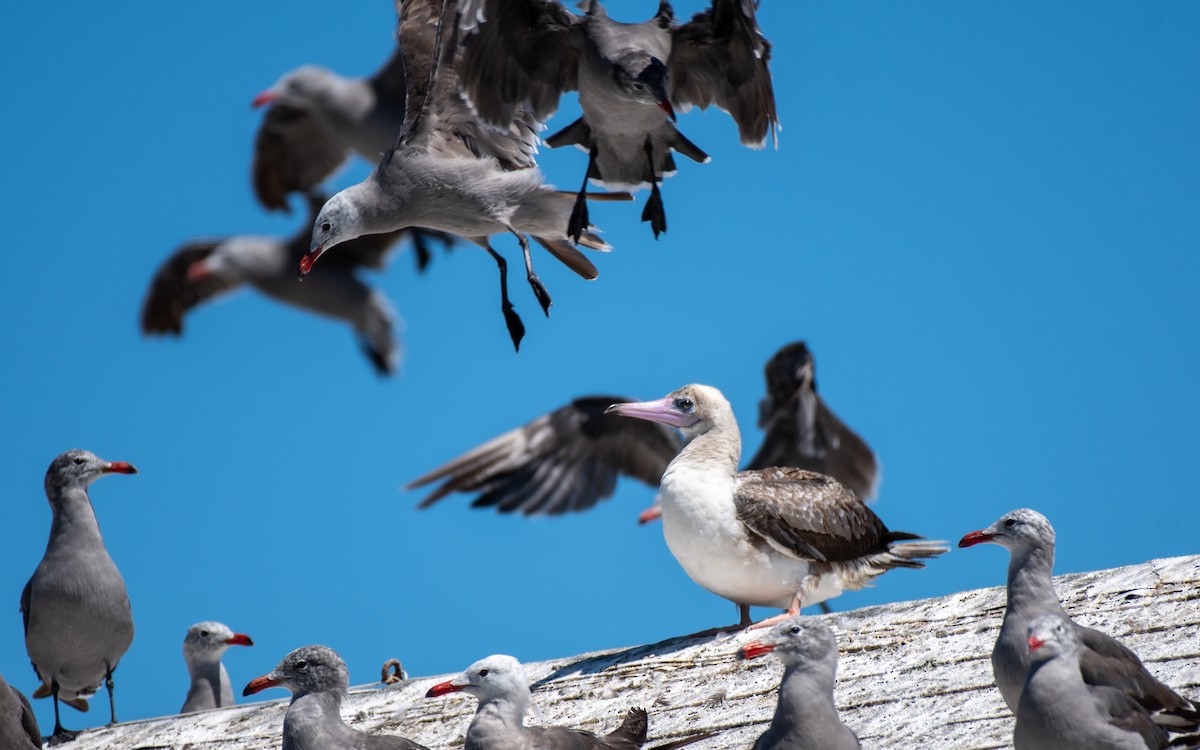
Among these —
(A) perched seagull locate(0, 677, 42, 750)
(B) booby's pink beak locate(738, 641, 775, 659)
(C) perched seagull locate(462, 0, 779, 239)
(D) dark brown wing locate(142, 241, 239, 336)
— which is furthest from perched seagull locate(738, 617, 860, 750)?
(D) dark brown wing locate(142, 241, 239, 336)

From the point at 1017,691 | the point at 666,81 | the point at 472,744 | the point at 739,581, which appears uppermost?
the point at 666,81

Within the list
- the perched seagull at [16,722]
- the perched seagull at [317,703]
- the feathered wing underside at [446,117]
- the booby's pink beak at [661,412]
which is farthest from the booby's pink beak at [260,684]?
the feathered wing underside at [446,117]

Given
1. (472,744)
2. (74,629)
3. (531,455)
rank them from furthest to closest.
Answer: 1. (531,455)
2. (74,629)
3. (472,744)

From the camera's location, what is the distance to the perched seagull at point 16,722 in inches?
233

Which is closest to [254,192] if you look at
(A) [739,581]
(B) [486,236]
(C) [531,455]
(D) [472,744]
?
(C) [531,455]

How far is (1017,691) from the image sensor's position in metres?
4.37

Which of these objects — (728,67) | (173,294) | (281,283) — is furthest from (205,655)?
(173,294)

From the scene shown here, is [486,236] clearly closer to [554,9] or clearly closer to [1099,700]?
[554,9]

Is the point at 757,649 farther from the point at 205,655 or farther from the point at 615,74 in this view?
the point at 205,655

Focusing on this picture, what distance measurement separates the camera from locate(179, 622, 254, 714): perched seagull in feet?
28.9

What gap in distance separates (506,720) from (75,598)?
11.2 feet

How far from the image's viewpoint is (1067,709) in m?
3.94

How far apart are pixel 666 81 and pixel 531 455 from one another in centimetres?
355

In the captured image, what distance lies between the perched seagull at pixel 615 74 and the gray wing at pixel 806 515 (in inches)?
66.6
